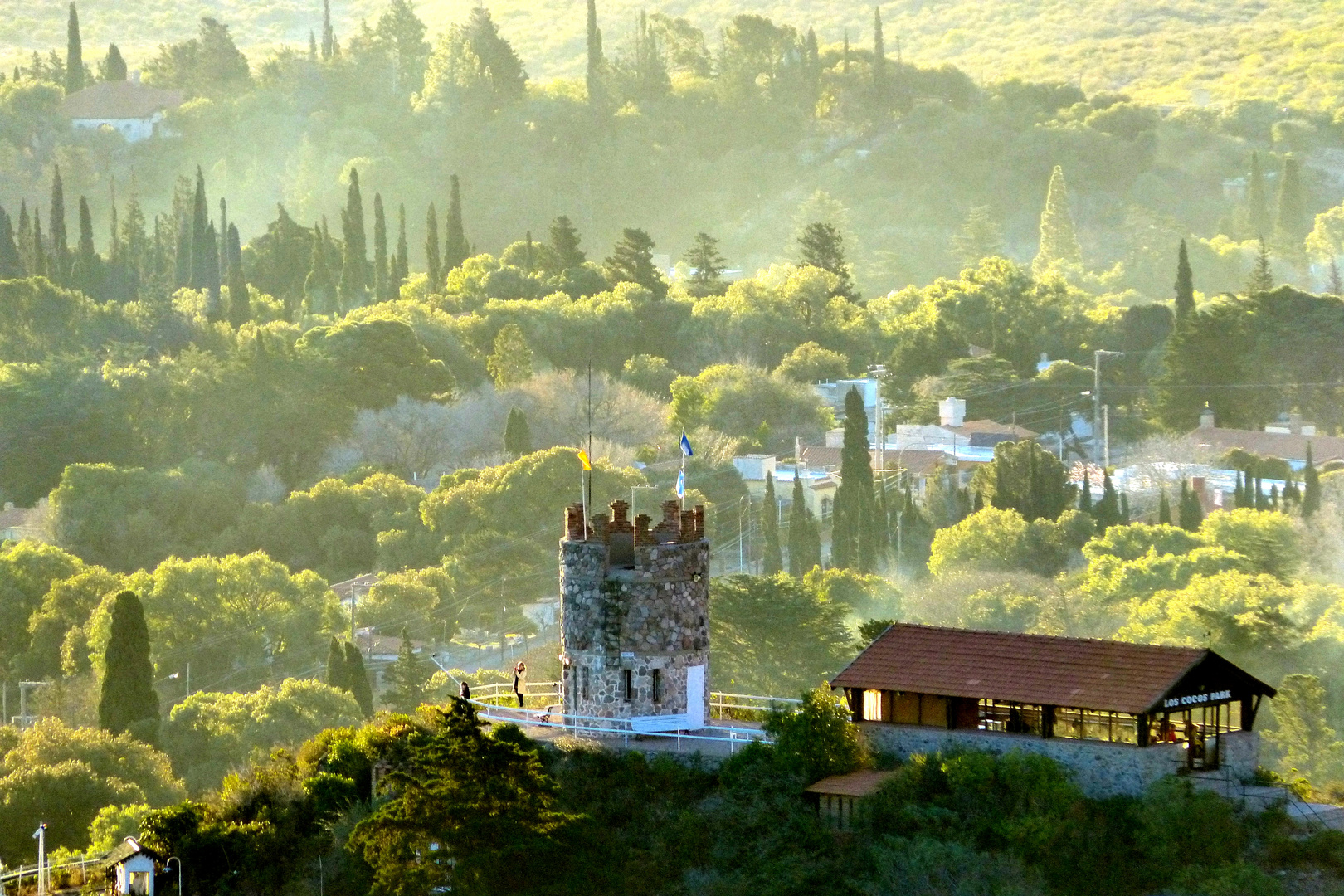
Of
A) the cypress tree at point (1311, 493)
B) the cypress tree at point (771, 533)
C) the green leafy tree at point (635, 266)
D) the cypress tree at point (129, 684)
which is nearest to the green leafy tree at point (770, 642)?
the cypress tree at point (129, 684)

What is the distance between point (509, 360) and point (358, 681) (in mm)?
64171

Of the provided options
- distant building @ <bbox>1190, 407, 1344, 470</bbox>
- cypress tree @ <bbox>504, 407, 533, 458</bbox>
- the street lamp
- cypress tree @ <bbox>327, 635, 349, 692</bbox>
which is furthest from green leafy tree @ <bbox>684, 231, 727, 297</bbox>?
the street lamp

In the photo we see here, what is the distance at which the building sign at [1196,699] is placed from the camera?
131ft

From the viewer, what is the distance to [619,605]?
1742 inches

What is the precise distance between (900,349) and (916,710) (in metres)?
103

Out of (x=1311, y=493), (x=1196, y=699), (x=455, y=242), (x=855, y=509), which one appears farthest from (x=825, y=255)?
(x=1196, y=699)

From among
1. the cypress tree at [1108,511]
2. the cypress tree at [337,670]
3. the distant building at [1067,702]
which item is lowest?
the cypress tree at [337,670]

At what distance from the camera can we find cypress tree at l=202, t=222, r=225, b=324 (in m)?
149

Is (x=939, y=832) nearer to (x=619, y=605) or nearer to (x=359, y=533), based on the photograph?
(x=619, y=605)

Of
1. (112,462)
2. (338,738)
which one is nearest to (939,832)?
(338,738)

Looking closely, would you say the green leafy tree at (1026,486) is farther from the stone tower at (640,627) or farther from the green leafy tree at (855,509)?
the stone tower at (640,627)

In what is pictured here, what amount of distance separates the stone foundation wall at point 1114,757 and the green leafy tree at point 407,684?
37026 mm

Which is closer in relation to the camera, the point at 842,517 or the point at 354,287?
the point at 842,517

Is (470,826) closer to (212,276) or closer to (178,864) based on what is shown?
(178,864)
